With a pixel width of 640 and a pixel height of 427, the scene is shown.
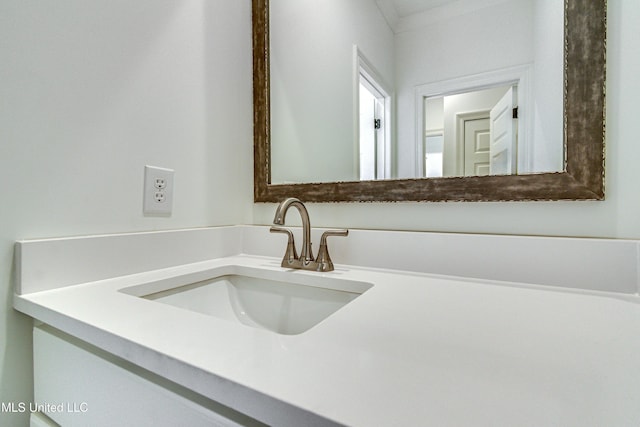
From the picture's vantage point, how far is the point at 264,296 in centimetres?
81

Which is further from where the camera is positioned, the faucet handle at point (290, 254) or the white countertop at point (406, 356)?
the faucet handle at point (290, 254)

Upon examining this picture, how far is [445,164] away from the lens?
764mm

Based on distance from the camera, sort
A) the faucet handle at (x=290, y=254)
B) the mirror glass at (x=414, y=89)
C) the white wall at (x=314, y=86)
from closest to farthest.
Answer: the mirror glass at (x=414, y=89) → the faucet handle at (x=290, y=254) → the white wall at (x=314, y=86)

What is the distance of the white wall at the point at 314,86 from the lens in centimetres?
94

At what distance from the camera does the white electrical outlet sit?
2.46ft

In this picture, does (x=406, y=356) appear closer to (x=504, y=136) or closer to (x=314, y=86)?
(x=504, y=136)

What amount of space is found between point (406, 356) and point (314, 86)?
91cm

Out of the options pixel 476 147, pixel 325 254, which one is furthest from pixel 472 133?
pixel 325 254

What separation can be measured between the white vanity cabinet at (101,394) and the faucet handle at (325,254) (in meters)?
0.46

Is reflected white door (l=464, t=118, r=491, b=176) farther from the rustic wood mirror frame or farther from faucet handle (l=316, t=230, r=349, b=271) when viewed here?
faucet handle (l=316, t=230, r=349, b=271)

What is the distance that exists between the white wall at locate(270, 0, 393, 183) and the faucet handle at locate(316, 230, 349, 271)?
20 centimetres

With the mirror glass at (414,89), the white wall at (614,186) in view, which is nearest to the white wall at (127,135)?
the white wall at (614,186)

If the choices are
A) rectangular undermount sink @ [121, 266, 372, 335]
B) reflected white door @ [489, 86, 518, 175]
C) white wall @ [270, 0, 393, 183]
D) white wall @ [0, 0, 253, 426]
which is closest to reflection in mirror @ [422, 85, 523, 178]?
reflected white door @ [489, 86, 518, 175]

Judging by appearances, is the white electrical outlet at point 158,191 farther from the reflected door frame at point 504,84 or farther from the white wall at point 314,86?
the reflected door frame at point 504,84
